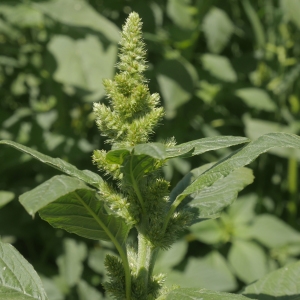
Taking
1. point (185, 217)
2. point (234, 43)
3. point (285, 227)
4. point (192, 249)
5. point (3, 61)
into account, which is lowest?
point (192, 249)

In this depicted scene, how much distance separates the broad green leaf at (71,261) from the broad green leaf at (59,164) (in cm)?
166

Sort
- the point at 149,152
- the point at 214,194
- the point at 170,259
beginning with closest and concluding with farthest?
the point at 149,152, the point at 214,194, the point at 170,259

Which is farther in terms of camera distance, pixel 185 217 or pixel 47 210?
pixel 185 217

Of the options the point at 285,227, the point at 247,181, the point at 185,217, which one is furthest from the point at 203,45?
the point at 185,217

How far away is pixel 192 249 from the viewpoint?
3010mm

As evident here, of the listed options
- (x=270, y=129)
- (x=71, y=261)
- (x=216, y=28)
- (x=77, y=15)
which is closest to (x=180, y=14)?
(x=216, y=28)

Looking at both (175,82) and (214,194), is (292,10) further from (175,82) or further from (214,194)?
(214,194)

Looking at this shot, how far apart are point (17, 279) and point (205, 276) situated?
5.38ft

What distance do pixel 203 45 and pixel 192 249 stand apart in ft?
3.95

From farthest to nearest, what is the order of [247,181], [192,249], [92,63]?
1. [192,249]
2. [92,63]
3. [247,181]

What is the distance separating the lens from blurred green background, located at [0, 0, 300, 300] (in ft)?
8.37

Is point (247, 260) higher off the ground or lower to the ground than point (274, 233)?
lower

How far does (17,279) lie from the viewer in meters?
1.03

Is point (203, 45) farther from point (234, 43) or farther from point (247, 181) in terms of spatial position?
point (247, 181)
